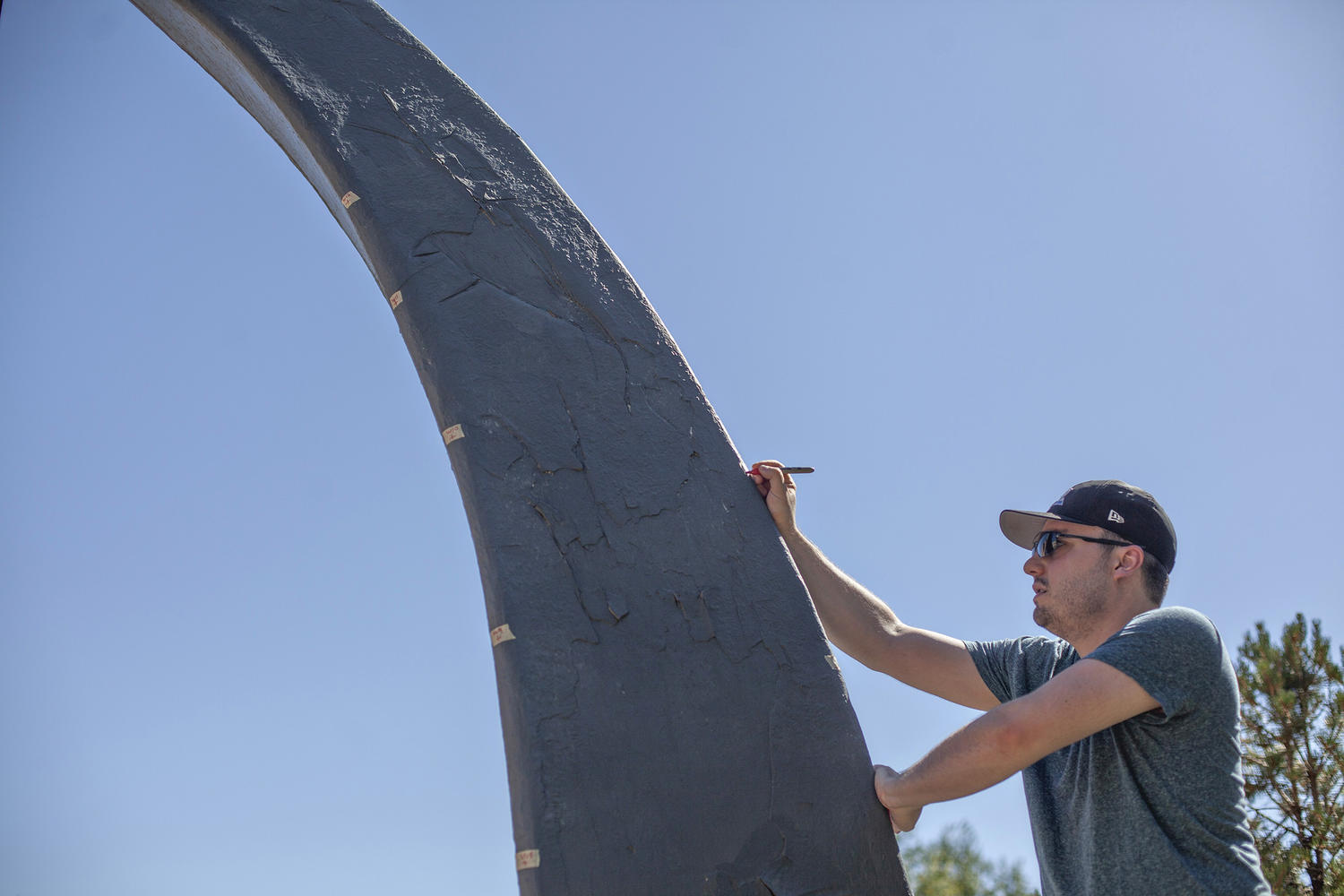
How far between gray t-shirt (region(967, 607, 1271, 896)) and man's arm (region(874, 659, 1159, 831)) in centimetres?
3

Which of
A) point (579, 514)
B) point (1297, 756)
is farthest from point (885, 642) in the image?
point (1297, 756)

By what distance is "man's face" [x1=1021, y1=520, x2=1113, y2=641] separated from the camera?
6.30ft

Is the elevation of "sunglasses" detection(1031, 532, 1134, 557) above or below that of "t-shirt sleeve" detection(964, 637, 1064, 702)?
above

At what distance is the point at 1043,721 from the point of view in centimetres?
153

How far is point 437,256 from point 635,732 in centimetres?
101

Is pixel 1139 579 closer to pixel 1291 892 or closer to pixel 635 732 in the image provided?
pixel 635 732

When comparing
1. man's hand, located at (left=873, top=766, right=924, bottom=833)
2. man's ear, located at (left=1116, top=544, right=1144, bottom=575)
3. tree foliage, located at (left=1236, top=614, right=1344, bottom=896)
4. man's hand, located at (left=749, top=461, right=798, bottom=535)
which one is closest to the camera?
man's hand, located at (left=873, top=766, right=924, bottom=833)

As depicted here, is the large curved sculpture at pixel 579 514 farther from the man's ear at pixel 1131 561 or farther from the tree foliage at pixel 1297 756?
the tree foliage at pixel 1297 756

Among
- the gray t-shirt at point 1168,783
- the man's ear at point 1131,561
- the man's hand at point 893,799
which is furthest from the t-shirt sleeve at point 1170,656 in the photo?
the man's hand at point 893,799

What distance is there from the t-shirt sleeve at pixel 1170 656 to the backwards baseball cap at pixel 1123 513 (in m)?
0.33

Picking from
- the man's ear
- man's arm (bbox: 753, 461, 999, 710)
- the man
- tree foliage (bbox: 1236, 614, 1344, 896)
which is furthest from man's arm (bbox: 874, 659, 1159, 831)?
tree foliage (bbox: 1236, 614, 1344, 896)

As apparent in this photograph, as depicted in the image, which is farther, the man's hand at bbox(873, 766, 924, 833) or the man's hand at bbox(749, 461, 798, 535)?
the man's hand at bbox(749, 461, 798, 535)

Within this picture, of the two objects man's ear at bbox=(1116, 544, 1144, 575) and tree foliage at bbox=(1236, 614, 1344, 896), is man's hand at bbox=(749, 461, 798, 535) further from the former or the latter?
tree foliage at bbox=(1236, 614, 1344, 896)

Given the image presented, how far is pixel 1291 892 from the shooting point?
3.22 meters
